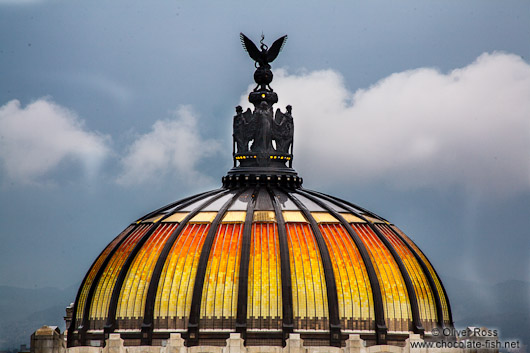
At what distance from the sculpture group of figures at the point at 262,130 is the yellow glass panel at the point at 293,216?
5.26m

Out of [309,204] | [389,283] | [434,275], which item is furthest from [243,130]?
[434,275]

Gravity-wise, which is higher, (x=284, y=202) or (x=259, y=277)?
(x=284, y=202)

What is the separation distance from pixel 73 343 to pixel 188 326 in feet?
23.1

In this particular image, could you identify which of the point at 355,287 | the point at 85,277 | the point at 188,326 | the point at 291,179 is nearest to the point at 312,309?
the point at 355,287

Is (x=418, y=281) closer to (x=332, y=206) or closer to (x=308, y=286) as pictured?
(x=332, y=206)

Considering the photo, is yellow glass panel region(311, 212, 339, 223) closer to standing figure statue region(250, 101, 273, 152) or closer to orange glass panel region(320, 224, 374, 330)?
orange glass panel region(320, 224, 374, 330)

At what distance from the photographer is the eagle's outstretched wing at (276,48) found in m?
55.7

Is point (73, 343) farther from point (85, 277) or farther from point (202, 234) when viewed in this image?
point (202, 234)

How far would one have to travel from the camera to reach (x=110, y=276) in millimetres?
50469

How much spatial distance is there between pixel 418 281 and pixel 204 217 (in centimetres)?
1155

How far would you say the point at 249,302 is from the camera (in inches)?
1842

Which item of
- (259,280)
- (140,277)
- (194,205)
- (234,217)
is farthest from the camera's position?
(194,205)

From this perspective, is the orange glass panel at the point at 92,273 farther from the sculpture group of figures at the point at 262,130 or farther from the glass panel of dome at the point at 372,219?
the glass panel of dome at the point at 372,219

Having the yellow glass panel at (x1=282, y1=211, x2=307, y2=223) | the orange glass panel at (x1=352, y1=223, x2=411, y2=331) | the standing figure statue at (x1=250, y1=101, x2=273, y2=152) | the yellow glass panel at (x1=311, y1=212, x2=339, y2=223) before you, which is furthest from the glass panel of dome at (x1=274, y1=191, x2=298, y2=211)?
the orange glass panel at (x1=352, y1=223, x2=411, y2=331)
